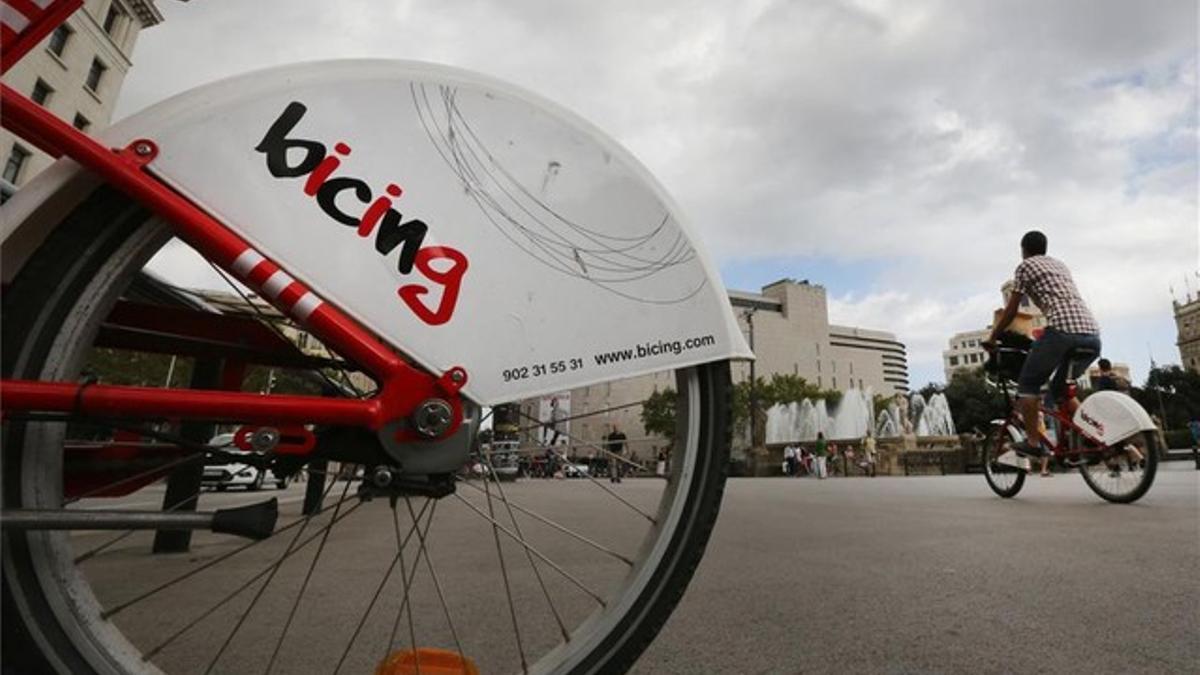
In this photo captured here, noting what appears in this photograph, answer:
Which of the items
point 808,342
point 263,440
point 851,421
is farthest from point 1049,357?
point 808,342

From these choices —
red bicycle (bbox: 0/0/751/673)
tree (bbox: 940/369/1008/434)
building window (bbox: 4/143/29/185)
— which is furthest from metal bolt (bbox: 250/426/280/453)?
tree (bbox: 940/369/1008/434)

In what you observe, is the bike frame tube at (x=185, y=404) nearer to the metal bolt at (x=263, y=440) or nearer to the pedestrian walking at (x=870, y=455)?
the metal bolt at (x=263, y=440)

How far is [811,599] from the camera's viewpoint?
1.97m

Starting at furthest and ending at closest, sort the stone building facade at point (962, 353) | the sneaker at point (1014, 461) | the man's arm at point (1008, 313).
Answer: the stone building facade at point (962, 353) → the sneaker at point (1014, 461) → the man's arm at point (1008, 313)

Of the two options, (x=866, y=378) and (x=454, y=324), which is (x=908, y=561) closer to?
(x=454, y=324)

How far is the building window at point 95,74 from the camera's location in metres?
26.4

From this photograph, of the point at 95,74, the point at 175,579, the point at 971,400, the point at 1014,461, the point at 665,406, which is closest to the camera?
the point at 175,579

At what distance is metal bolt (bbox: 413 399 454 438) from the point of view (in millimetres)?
1096

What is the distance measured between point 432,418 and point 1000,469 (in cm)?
589

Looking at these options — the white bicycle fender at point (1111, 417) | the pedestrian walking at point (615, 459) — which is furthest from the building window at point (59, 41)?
the white bicycle fender at point (1111, 417)

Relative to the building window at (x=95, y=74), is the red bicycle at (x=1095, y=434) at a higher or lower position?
lower

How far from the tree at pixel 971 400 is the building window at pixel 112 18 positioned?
66.0 m

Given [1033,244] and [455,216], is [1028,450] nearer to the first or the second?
[1033,244]

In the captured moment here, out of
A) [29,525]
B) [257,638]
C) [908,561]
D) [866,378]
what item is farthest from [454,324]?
[866,378]
